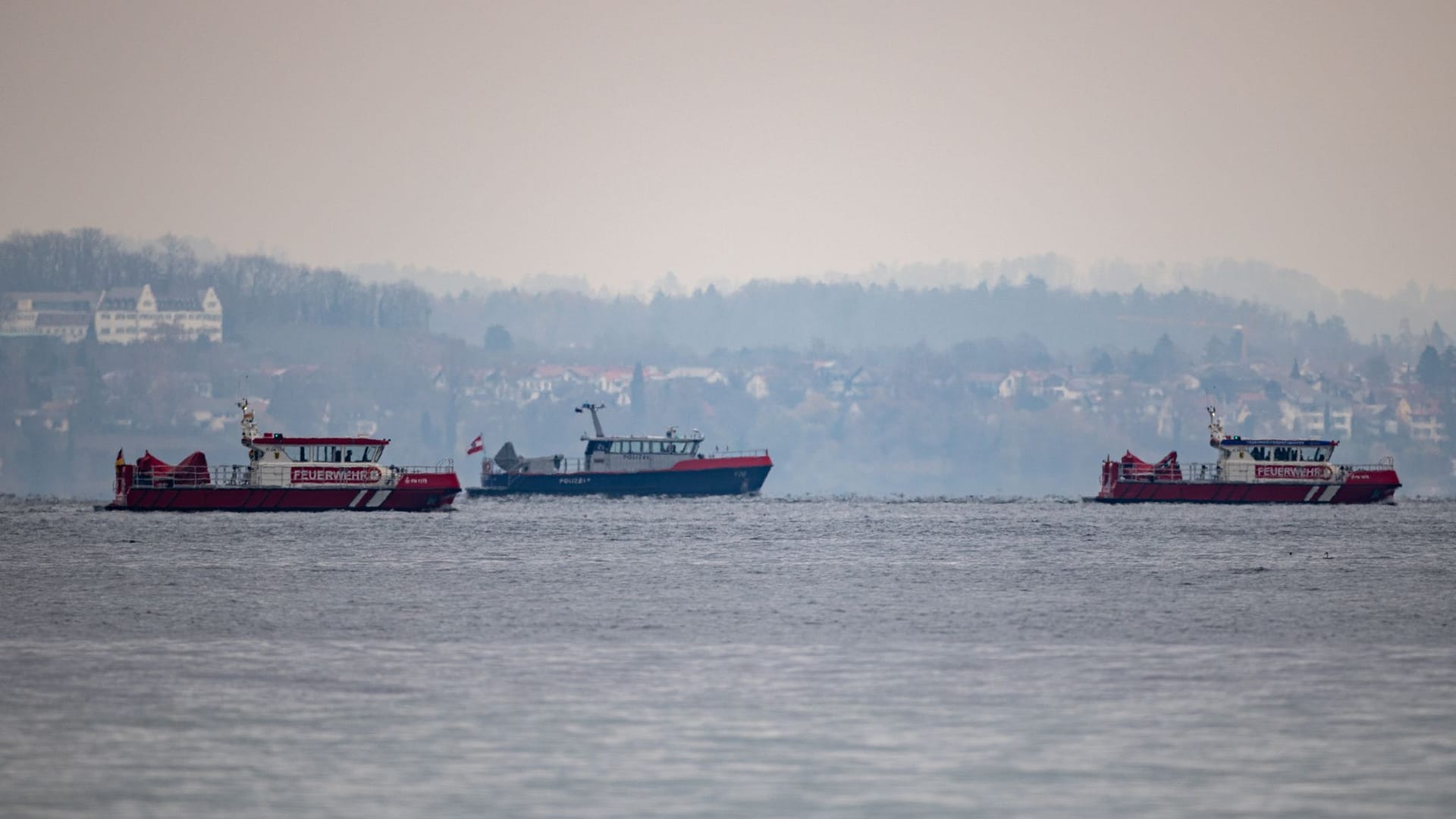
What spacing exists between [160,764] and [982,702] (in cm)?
1313

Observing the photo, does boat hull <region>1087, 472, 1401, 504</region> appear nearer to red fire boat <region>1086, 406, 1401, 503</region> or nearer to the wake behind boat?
red fire boat <region>1086, 406, 1401, 503</region>

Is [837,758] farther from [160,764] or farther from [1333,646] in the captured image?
[1333,646]

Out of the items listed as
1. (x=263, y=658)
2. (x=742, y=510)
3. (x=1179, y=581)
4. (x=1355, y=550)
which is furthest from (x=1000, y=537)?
(x=263, y=658)

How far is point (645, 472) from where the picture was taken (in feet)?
430

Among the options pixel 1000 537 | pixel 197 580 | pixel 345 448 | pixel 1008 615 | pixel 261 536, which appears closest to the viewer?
pixel 1008 615

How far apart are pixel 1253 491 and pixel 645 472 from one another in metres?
44.2

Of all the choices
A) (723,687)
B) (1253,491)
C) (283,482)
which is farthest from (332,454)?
(723,687)

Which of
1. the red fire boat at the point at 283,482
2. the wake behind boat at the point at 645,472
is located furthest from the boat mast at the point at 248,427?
the wake behind boat at the point at 645,472

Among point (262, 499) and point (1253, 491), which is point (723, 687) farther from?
point (1253, 491)

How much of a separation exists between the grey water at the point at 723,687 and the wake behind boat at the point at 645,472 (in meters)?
64.5

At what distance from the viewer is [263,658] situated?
35.0 metres

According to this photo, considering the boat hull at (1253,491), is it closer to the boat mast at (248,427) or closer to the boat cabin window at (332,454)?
the boat cabin window at (332,454)

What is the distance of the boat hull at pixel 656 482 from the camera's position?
13138cm

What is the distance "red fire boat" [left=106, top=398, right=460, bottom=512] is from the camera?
316 feet
